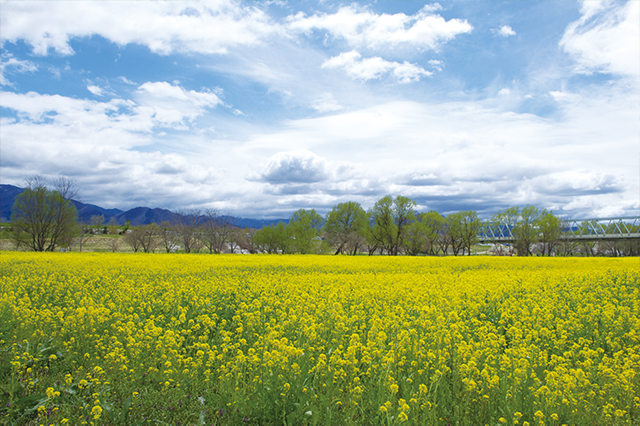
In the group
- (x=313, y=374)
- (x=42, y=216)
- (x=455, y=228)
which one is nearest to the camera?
(x=313, y=374)

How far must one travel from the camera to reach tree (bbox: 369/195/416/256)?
7500cm

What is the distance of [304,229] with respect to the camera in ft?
247

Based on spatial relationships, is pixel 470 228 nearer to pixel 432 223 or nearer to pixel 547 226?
pixel 432 223

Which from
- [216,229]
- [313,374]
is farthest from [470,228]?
[313,374]

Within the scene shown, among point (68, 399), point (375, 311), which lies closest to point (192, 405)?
point (68, 399)

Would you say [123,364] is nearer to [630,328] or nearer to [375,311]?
[375,311]

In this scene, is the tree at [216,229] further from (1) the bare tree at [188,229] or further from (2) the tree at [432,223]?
(2) the tree at [432,223]

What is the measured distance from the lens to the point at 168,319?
9.15m

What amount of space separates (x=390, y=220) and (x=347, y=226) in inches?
379

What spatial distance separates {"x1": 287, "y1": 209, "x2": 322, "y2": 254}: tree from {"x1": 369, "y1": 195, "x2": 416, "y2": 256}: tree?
497 inches

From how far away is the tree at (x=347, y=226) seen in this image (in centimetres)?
7556

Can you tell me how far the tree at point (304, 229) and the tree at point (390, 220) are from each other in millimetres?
12616

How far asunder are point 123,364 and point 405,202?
7317 cm

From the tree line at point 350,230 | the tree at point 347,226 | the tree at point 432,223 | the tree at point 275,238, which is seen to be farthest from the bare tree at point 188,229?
the tree at point 432,223
